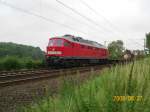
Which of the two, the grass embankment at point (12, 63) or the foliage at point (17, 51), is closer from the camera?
the grass embankment at point (12, 63)

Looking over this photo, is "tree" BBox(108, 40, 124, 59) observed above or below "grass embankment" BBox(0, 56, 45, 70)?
above

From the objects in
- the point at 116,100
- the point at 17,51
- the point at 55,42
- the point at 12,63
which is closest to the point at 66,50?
the point at 55,42

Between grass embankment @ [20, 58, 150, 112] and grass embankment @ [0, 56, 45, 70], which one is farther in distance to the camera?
grass embankment @ [0, 56, 45, 70]

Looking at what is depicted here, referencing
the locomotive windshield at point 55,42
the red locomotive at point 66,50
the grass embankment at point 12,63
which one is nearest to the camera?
the grass embankment at point 12,63

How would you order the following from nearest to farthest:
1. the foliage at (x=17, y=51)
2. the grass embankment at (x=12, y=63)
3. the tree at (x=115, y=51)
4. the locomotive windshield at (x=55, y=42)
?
the grass embankment at (x=12, y=63)
the locomotive windshield at (x=55, y=42)
the foliage at (x=17, y=51)
the tree at (x=115, y=51)

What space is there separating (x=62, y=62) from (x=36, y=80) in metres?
10.5

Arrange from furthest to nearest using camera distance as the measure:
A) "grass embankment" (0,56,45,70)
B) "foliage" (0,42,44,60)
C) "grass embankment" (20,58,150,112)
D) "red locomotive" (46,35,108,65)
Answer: "foliage" (0,42,44,60) < "red locomotive" (46,35,108,65) < "grass embankment" (0,56,45,70) < "grass embankment" (20,58,150,112)

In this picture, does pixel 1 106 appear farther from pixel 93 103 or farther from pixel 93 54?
pixel 93 54

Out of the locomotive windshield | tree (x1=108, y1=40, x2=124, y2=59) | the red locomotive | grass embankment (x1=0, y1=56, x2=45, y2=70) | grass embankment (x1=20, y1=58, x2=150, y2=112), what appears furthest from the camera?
tree (x1=108, y1=40, x2=124, y2=59)

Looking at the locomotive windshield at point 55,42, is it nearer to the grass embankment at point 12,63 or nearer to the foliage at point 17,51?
the grass embankment at point 12,63

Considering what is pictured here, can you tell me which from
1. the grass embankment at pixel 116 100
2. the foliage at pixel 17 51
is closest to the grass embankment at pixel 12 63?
the foliage at pixel 17 51

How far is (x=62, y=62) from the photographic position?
21.9 meters

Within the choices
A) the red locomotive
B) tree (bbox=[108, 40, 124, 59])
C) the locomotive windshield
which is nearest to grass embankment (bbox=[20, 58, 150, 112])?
the red locomotive

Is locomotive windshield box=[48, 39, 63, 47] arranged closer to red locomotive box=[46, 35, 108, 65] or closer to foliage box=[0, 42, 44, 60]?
red locomotive box=[46, 35, 108, 65]
